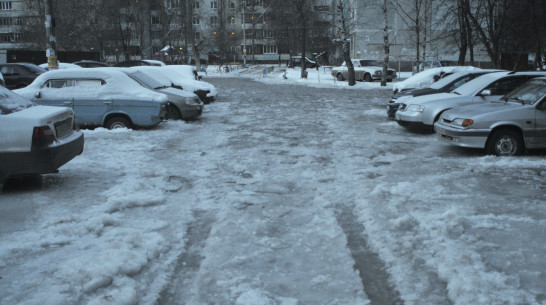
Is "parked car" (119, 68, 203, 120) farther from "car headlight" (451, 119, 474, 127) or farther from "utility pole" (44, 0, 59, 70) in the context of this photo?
"car headlight" (451, 119, 474, 127)

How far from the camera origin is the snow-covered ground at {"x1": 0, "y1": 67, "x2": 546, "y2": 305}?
4.18 meters

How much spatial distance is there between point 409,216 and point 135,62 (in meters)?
28.1

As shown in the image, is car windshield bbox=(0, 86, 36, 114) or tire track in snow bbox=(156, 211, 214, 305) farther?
car windshield bbox=(0, 86, 36, 114)

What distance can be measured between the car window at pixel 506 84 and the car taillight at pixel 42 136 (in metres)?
→ 9.66

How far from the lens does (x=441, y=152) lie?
408 inches

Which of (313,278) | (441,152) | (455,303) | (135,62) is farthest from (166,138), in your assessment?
(135,62)

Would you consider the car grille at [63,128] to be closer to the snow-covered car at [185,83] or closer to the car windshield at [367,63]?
the snow-covered car at [185,83]

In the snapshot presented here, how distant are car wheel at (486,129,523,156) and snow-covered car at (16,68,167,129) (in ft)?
25.8

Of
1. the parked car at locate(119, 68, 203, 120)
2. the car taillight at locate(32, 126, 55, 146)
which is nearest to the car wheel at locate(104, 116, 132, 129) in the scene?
the parked car at locate(119, 68, 203, 120)

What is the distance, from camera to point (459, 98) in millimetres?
12023

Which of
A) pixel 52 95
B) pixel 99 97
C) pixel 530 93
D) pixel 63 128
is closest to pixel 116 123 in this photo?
pixel 99 97

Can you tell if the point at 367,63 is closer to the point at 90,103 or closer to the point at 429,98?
the point at 429,98

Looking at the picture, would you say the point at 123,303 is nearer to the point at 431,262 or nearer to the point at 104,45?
the point at 431,262

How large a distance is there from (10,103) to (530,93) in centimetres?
913
